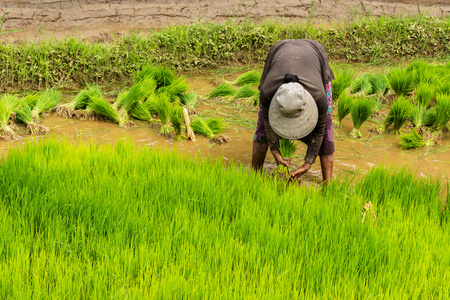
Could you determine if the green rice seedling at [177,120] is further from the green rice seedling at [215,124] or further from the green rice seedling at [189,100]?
the green rice seedling at [189,100]

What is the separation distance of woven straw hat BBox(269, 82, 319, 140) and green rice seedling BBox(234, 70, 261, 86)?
265 centimetres

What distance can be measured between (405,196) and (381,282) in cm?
100

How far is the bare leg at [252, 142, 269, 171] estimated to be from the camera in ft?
10.5

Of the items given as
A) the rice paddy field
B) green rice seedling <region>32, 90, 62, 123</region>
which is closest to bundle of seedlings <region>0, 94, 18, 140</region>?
the rice paddy field

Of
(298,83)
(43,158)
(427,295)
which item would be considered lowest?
(427,295)

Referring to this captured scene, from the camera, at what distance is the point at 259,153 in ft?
10.6

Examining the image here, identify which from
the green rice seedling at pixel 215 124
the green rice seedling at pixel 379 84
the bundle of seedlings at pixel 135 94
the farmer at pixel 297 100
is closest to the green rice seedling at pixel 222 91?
the bundle of seedlings at pixel 135 94

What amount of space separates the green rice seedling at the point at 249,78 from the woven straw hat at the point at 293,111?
2648 mm

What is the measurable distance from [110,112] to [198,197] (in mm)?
1854

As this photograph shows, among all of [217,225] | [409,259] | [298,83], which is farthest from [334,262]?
[298,83]

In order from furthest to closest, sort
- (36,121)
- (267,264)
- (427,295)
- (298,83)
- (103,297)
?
(36,121) < (298,83) < (267,264) < (427,295) < (103,297)

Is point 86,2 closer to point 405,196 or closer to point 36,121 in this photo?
point 36,121

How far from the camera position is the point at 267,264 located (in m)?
2.12

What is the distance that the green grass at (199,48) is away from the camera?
4879 millimetres
